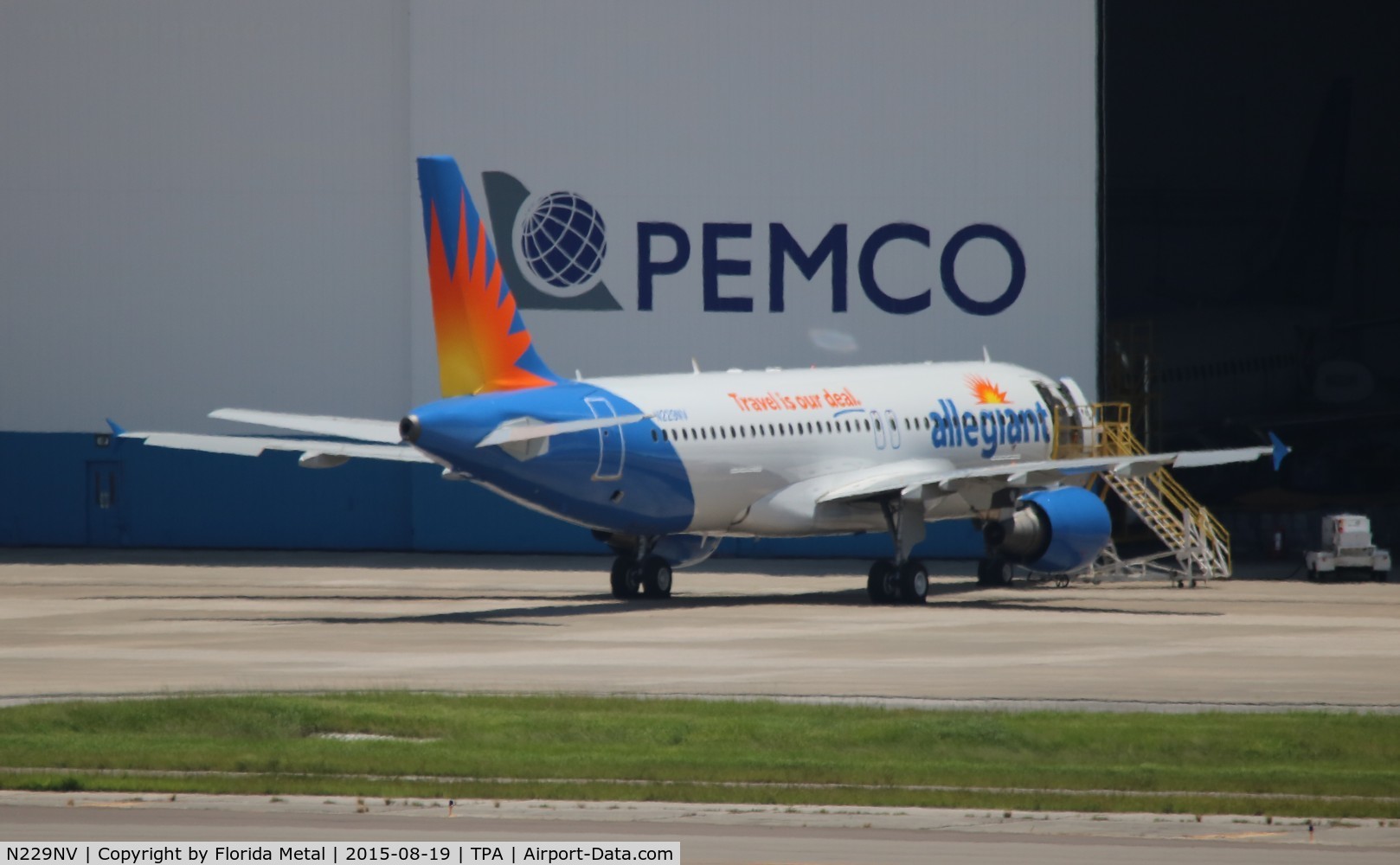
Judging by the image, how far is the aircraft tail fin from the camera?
36.5 metres

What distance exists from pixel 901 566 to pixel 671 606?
452 centimetres

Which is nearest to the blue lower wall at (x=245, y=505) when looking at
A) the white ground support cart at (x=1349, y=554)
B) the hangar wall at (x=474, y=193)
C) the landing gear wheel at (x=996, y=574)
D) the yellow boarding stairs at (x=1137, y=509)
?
the hangar wall at (x=474, y=193)

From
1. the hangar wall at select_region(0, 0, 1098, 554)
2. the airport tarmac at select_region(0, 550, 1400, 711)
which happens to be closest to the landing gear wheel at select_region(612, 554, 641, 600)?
the airport tarmac at select_region(0, 550, 1400, 711)

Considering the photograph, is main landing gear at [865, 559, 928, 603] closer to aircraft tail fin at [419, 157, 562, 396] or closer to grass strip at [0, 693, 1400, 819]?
aircraft tail fin at [419, 157, 562, 396]

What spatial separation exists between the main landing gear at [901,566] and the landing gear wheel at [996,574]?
17.7 feet

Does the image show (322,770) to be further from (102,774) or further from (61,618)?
(61,618)

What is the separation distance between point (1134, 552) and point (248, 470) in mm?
24859

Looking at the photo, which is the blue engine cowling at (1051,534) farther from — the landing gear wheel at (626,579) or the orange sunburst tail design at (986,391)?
the landing gear wheel at (626,579)

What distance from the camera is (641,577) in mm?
40625

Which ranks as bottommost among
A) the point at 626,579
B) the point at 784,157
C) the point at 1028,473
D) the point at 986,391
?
the point at 626,579

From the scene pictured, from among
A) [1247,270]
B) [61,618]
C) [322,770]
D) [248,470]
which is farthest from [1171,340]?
[322,770]

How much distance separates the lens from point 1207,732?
21.2 metres
